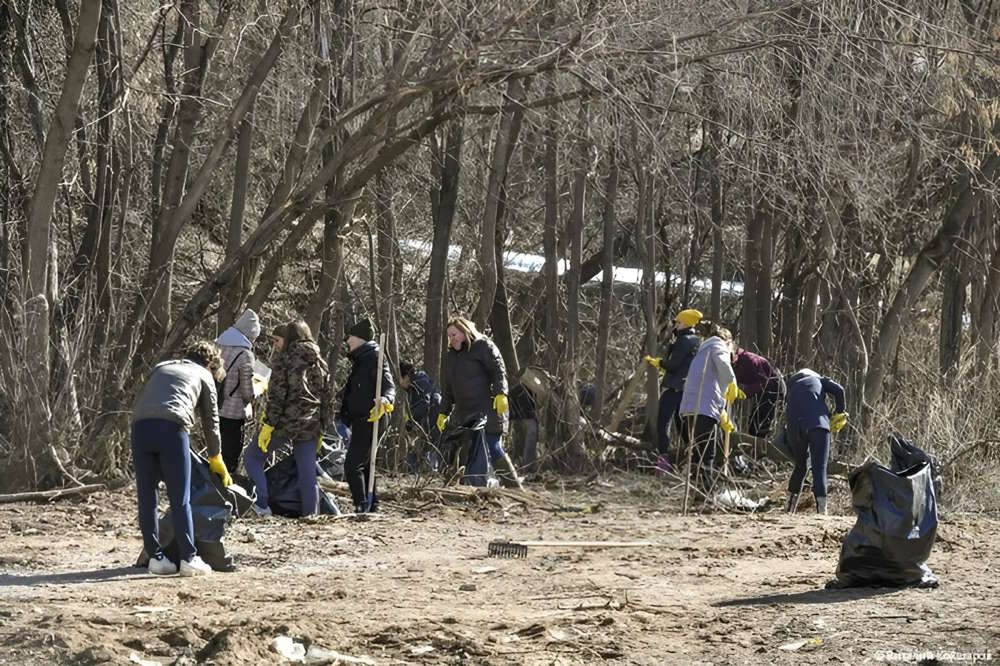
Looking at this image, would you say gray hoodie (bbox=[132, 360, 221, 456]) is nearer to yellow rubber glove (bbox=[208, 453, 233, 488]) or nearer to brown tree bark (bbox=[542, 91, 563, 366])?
yellow rubber glove (bbox=[208, 453, 233, 488])

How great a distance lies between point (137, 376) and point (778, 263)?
37.3 ft

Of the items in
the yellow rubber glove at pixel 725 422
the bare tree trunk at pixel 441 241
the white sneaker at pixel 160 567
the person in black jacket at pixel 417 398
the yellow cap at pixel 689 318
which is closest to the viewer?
the white sneaker at pixel 160 567

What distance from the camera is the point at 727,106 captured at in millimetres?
14023

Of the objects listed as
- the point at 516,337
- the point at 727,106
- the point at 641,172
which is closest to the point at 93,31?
the point at 727,106

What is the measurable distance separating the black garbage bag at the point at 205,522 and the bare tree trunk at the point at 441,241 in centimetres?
934

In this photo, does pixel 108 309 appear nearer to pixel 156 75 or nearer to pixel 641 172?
pixel 156 75

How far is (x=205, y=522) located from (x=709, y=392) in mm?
5483

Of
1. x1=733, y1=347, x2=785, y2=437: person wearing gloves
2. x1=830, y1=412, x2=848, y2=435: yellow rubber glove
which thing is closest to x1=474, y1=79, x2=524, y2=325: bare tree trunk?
x1=733, y1=347, x2=785, y2=437: person wearing gloves

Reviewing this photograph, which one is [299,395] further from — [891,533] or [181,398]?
[891,533]

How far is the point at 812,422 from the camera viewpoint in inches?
518

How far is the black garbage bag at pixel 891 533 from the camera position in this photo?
8.70m

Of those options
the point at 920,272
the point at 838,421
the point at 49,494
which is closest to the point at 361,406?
the point at 49,494

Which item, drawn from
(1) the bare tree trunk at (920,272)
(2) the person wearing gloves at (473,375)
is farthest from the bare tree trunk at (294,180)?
(1) the bare tree trunk at (920,272)

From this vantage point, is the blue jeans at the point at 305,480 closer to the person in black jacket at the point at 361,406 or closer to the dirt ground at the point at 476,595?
the dirt ground at the point at 476,595
